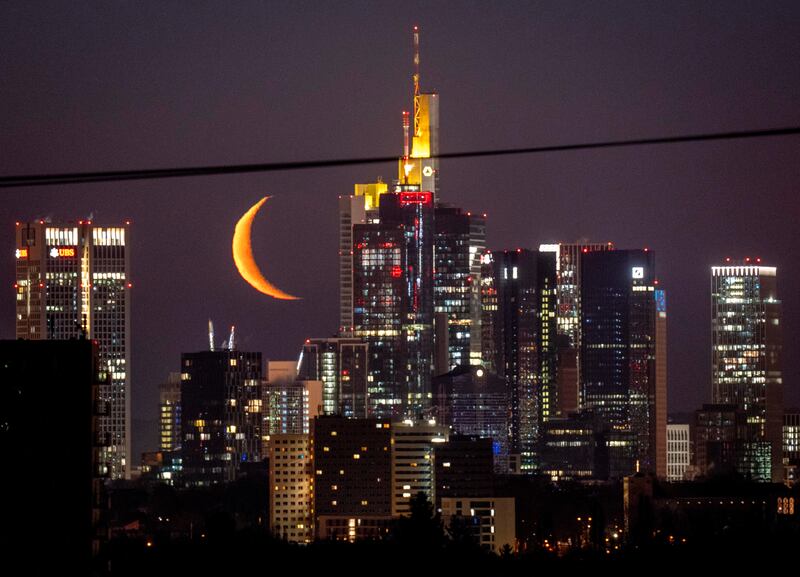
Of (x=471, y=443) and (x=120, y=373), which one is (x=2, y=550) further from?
(x=120, y=373)

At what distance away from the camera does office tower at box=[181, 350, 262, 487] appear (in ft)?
379

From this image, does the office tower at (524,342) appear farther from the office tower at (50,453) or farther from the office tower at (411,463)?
the office tower at (50,453)

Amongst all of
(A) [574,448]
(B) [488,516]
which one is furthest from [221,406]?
(B) [488,516]

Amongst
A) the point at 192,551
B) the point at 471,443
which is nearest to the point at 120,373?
the point at 471,443

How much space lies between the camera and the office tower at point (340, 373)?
12450 centimetres

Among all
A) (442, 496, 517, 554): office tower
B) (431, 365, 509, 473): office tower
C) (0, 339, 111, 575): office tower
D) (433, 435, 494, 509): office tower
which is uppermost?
(0, 339, 111, 575): office tower

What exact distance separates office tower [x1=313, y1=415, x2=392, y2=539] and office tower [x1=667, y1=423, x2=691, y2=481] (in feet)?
70.7

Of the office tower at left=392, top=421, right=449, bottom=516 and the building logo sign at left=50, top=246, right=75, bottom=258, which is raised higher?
the building logo sign at left=50, top=246, right=75, bottom=258

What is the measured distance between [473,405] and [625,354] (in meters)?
16.2

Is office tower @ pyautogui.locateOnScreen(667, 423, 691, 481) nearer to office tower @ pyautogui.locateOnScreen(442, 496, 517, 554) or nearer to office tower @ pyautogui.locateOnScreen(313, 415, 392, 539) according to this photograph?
office tower @ pyautogui.locateOnScreen(313, 415, 392, 539)

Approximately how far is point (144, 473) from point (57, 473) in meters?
68.4

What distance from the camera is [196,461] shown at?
11369cm

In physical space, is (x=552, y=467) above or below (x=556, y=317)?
below

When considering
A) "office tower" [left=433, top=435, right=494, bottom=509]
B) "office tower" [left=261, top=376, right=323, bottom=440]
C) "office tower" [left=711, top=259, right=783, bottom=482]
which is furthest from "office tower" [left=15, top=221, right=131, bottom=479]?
"office tower" [left=711, top=259, right=783, bottom=482]
